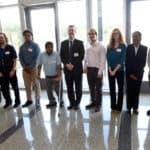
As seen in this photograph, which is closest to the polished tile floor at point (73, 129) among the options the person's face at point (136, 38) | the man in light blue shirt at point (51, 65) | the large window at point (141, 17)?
the man in light blue shirt at point (51, 65)

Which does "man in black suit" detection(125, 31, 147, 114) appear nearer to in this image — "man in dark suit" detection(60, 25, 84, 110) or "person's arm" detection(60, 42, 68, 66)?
"man in dark suit" detection(60, 25, 84, 110)

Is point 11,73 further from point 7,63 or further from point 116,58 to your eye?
point 116,58

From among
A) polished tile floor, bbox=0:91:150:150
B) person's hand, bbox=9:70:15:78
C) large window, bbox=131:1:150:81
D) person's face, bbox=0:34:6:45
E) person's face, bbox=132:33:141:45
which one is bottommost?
polished tile floor, bbox=0:91:150:150

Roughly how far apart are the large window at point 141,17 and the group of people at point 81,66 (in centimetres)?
142

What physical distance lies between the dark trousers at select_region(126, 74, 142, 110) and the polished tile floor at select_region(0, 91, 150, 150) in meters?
0.21

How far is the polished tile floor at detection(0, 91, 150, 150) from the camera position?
2.90 metres

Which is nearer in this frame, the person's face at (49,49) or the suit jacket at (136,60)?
the suit jacket at (136,60)

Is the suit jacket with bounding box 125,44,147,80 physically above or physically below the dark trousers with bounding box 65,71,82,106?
above

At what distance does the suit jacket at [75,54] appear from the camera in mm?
3902

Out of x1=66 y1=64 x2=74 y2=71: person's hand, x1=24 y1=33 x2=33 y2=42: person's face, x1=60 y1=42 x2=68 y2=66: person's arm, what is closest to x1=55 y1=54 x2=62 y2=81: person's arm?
x1=60 y1=42 x2=68 y2=66: person's arm

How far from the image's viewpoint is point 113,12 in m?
5.08

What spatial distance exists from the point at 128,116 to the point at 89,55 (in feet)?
4.46

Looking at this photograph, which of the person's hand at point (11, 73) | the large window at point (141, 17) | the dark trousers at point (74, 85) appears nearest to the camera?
the dark trousers at point (74, 85)

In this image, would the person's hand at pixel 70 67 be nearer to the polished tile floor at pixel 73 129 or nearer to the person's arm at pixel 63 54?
the person's arm at pixel 63 54
